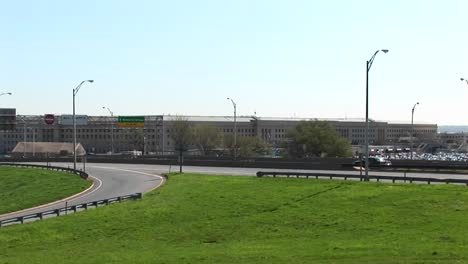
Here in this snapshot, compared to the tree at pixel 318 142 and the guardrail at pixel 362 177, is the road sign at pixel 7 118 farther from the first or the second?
the tree at pixel 318 142

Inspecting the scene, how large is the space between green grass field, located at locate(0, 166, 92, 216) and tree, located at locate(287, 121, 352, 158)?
51523mm

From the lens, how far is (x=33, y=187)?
58906mm

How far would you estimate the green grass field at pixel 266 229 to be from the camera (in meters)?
21.5

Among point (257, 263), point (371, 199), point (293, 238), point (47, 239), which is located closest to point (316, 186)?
point (371, 199)

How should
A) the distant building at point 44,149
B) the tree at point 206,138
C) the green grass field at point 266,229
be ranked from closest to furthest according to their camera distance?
the green grass field at point 266,229, the distant building at point 44,149, the tree at point 206,138

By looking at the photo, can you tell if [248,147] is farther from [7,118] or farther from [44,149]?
[7,118]

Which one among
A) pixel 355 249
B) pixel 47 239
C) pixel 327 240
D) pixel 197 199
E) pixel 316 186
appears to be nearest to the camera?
pixel 355 249

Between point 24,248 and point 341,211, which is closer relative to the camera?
point 24,248

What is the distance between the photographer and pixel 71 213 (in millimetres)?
33688

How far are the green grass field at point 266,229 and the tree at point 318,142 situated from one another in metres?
70.1

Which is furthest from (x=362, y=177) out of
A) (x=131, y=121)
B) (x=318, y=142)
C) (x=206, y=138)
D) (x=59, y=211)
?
(x=206, y=138)

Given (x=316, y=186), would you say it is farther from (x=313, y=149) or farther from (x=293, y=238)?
(x=313, y=149)

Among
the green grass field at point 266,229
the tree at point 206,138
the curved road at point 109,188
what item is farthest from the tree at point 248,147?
the green grass field at point 266,229

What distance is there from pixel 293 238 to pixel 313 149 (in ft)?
284
